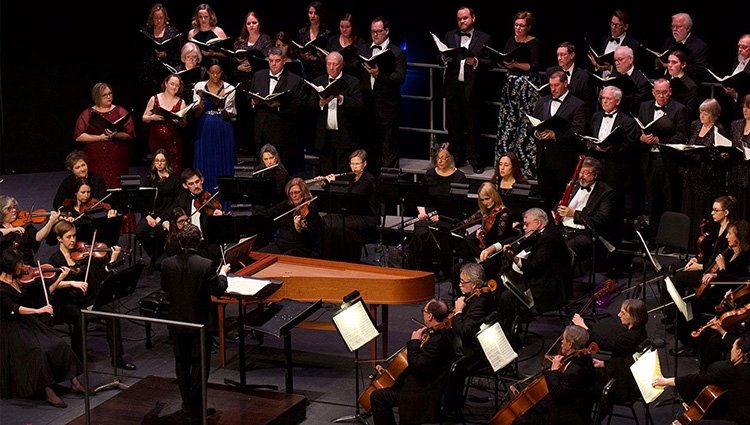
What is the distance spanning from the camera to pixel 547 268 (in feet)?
34.5

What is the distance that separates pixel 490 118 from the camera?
13.8 meters

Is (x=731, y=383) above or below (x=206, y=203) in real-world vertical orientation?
below

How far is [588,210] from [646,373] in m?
3.17

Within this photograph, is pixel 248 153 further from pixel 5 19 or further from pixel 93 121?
pixel 5 19

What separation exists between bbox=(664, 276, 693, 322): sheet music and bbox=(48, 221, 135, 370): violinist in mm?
4068

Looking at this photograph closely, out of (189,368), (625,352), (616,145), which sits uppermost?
(616,145)

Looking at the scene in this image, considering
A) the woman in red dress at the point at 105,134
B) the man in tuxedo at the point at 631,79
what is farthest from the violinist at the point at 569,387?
the woman in red dress at the point at 105,134

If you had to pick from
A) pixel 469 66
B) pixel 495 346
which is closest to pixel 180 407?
pixel 495 346

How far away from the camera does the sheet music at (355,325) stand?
8875 mm

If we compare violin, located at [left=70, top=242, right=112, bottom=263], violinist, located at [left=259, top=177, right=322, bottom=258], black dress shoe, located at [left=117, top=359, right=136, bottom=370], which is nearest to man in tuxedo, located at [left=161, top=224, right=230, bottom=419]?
black dress shoe, located at [left=117, top=359, right=136, bottom=370]

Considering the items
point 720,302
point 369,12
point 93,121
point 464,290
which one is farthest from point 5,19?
point 720,302

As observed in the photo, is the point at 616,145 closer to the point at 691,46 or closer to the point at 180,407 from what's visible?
the point at 691,46

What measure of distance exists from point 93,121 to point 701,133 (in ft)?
18.8

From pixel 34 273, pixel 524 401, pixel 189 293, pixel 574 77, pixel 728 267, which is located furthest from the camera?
pixel 574 77
